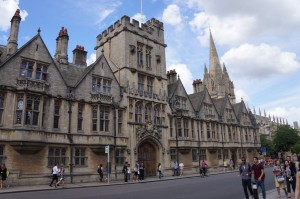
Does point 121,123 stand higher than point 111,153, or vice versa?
point 121,123

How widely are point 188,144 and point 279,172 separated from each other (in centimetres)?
2355

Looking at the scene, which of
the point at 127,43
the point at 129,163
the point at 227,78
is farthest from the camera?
the point at 227,78

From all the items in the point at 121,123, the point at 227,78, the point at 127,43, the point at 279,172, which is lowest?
the point at 279,172

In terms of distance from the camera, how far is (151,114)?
3322cm

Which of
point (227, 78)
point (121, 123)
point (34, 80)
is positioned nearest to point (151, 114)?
point (121, 123)

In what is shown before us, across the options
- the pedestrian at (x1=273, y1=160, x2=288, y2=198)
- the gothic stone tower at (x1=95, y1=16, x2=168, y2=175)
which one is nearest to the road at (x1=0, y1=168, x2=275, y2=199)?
the pedestrian at (x1=273, y1=160, x2=288, y2=198)

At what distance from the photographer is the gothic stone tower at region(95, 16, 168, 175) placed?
3083 cm

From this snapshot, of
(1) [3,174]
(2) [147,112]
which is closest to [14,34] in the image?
(1) [3,174]

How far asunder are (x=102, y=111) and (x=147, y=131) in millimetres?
6487

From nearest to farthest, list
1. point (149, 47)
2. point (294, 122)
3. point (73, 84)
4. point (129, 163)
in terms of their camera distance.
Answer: point (73, 84)
point (129, 163)
point (149, 47)
point (294, 122)

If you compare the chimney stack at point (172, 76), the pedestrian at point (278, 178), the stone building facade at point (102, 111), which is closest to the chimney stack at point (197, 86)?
the stone building facade at point (102, 111)

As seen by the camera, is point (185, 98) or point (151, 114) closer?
point (151, 114)

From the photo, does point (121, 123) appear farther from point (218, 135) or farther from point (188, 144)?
point (218, 135)

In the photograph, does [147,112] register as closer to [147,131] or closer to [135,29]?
[147,131]
